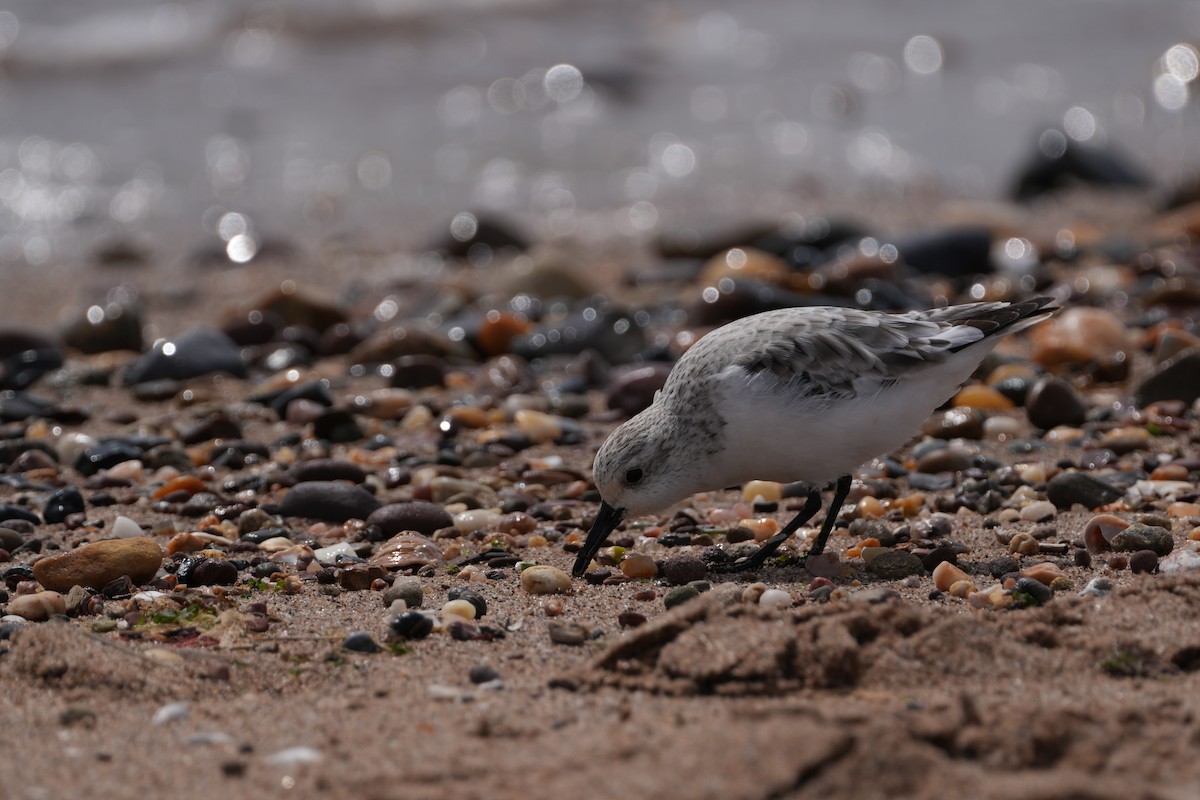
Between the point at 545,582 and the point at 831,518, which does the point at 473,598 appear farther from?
the point at 831,518

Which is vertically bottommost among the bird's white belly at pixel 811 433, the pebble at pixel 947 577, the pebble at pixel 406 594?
the pebble at pixel 947 577

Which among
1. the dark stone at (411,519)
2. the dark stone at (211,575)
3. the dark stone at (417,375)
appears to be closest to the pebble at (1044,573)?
the dark stone at (411,519)

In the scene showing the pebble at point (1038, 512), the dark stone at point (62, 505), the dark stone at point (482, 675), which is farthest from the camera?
the dark stone at point (62, 505)

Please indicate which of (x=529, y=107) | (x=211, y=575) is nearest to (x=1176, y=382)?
(x=211, y=575)

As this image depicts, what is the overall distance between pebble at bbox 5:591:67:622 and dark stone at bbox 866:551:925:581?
2.80 meters

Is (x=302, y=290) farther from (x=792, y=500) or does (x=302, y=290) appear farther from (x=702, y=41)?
(x=702, y=41)

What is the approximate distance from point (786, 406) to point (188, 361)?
458cm

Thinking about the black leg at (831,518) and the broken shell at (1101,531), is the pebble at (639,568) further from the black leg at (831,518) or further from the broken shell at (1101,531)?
the broken shell at (1101,531)

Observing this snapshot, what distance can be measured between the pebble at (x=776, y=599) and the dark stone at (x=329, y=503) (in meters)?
2.01

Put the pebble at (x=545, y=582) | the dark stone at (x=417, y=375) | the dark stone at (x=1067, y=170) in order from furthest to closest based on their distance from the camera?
the dark stone at (x=1067, y=170)
the dark stone at (x=417, y=375)
the pebble at (x=545, y=582)

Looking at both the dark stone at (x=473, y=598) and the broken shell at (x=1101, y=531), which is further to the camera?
the broken shell at (x=1101, y=531)

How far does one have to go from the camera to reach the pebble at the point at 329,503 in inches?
226

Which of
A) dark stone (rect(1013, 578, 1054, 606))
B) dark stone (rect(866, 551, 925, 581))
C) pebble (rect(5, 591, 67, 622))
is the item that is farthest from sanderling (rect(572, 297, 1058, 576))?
pebble (rect(5, 591, 67, 622))

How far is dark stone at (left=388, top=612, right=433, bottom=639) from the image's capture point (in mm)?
4172
